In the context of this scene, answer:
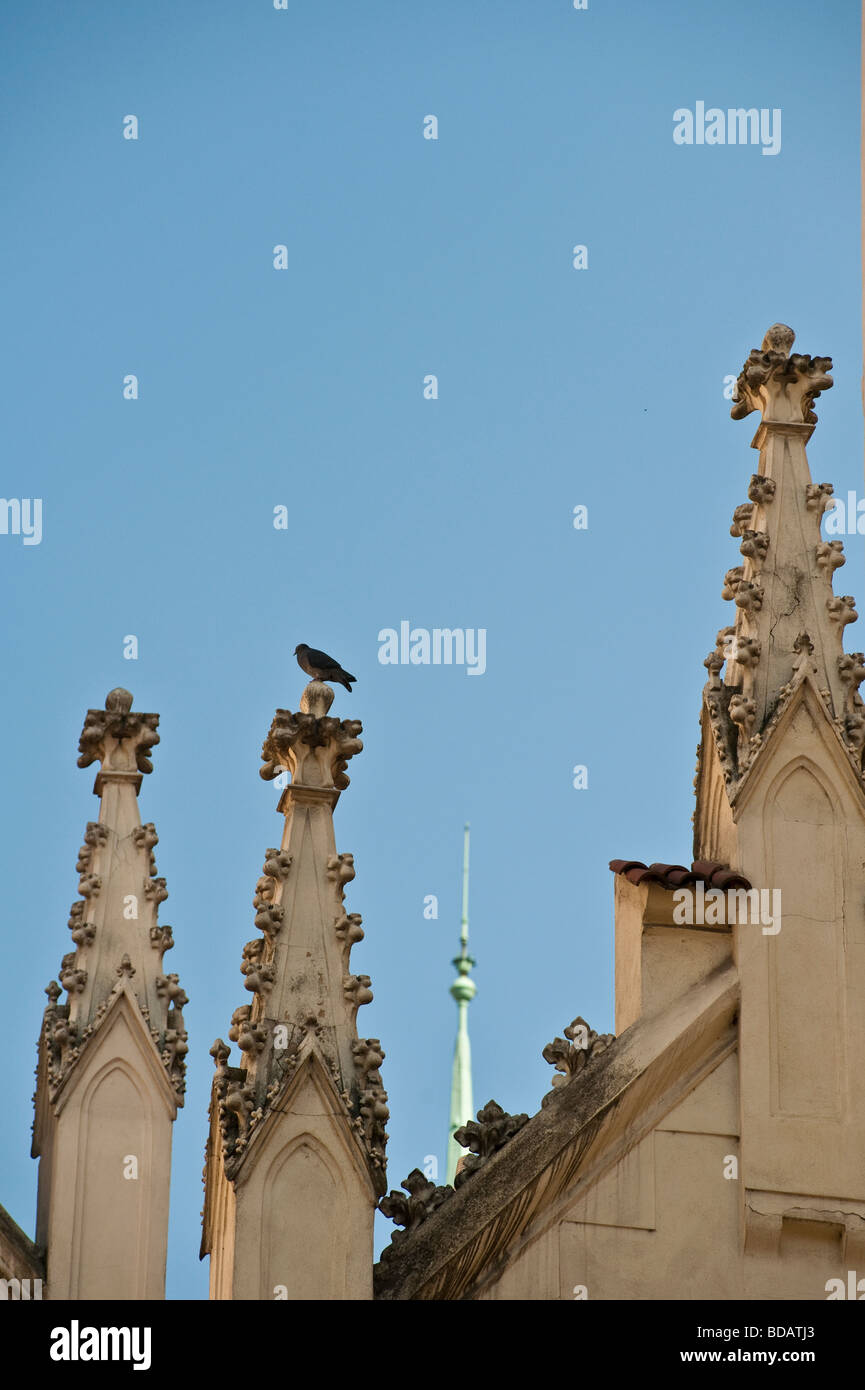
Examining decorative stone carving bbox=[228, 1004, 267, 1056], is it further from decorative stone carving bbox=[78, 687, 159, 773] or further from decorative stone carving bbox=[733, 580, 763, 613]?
decorative stone carving bbox=[733, 580, 763, 613]

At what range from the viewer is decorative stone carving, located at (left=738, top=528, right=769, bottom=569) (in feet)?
75.3

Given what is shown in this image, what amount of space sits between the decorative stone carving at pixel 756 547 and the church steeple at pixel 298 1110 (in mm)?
3493

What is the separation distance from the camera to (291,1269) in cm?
2044

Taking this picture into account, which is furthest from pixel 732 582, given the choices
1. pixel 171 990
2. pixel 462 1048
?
pixel 462 1048

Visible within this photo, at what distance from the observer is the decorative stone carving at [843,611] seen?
22719 mm

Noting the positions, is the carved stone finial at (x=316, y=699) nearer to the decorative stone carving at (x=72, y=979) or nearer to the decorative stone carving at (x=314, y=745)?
the decorative stone carving at (x=314, y=745)

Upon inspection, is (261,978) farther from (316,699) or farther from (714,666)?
(714,666)

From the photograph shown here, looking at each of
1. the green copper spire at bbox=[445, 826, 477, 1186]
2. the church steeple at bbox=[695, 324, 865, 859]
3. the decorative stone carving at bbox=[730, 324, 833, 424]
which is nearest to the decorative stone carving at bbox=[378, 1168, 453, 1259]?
the church steeple at bbox=[695, 324, 865, 859]

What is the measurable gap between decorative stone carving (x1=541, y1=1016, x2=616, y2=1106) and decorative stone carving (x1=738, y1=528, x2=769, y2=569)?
3466 millimetres

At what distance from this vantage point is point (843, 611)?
22719 millimetres
